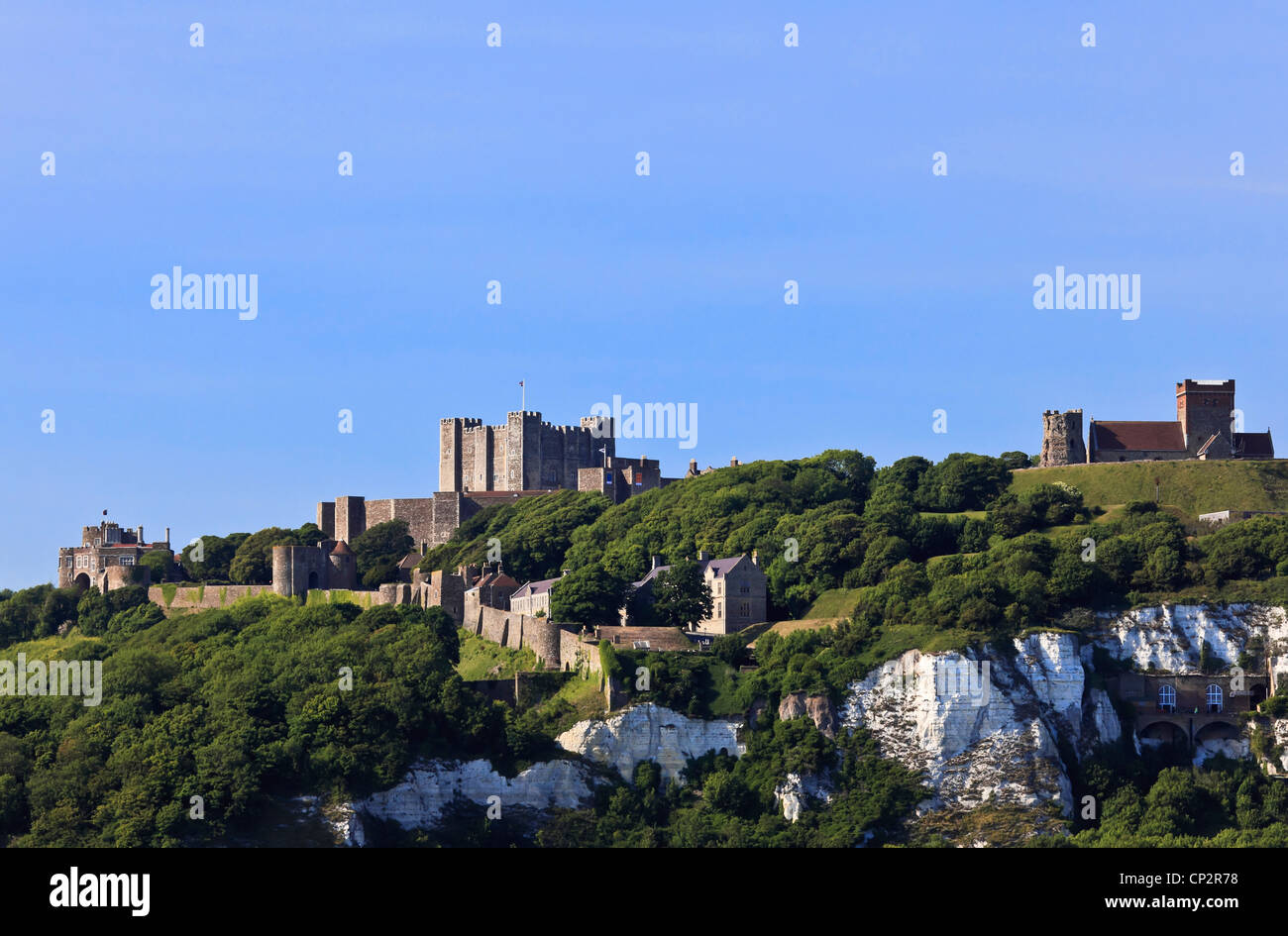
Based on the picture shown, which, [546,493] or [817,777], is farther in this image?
[546,493]

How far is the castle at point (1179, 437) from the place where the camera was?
10019 cm

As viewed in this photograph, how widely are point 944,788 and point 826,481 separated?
26180 millimetres

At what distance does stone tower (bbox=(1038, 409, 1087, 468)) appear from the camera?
331ft

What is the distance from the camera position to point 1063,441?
101 meters

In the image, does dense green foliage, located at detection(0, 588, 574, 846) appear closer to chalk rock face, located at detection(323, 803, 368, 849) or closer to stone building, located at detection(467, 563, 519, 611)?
chalk rock face, located at detection(323, 803, 368, 849)

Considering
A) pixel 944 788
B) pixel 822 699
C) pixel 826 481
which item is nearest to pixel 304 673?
pixel 822 699

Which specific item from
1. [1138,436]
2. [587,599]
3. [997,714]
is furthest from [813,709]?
[1138,436]

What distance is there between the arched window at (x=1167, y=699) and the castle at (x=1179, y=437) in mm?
23775

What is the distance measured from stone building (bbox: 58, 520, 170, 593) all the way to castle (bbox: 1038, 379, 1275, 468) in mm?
45642

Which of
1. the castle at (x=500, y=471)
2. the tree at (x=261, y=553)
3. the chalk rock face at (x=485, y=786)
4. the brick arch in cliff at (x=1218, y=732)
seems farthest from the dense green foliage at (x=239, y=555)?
the brick arch in cliff at (x=1218, y=732)

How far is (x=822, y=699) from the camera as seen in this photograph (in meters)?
75.9
